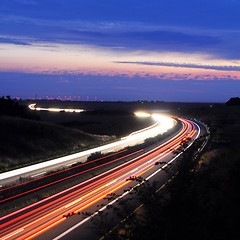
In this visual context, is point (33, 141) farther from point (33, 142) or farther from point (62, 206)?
point (62, 206)

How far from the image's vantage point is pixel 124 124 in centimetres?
10488

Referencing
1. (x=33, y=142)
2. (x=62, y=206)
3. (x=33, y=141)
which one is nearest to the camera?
(x=62, y=206)

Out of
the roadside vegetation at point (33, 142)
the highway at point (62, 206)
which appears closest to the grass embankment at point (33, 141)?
the roadside vegetation at point (33, 142)

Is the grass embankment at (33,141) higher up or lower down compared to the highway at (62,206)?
lower down

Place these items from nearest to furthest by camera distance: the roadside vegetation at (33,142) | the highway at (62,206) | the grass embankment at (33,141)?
1. the highway at (62,206)
2. the roadside vegetation at (33,142)
3. the grass embankment at (33,141)

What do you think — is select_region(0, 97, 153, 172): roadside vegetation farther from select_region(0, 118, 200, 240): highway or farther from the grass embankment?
select_region(0, 118, 200, 240): highway

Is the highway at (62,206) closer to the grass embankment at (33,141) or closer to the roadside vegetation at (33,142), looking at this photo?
the roadside vegetation at (33,142)

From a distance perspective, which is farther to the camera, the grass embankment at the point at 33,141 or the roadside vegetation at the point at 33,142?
the grass embankment at the point at 33,141

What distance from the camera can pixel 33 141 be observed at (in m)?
56.2

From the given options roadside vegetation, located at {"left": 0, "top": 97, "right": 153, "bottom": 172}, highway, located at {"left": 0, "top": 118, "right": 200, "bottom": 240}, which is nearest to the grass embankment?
roadside vegetation, located at {"left": 0, "top": 97, "right": 153, "bottom": 172}

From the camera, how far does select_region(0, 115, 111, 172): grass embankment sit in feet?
158

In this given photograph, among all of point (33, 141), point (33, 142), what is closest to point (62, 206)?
point (33, 142)

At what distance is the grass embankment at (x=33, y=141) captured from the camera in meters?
48.2

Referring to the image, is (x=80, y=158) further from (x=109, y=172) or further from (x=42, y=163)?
(x=109, y=172)
